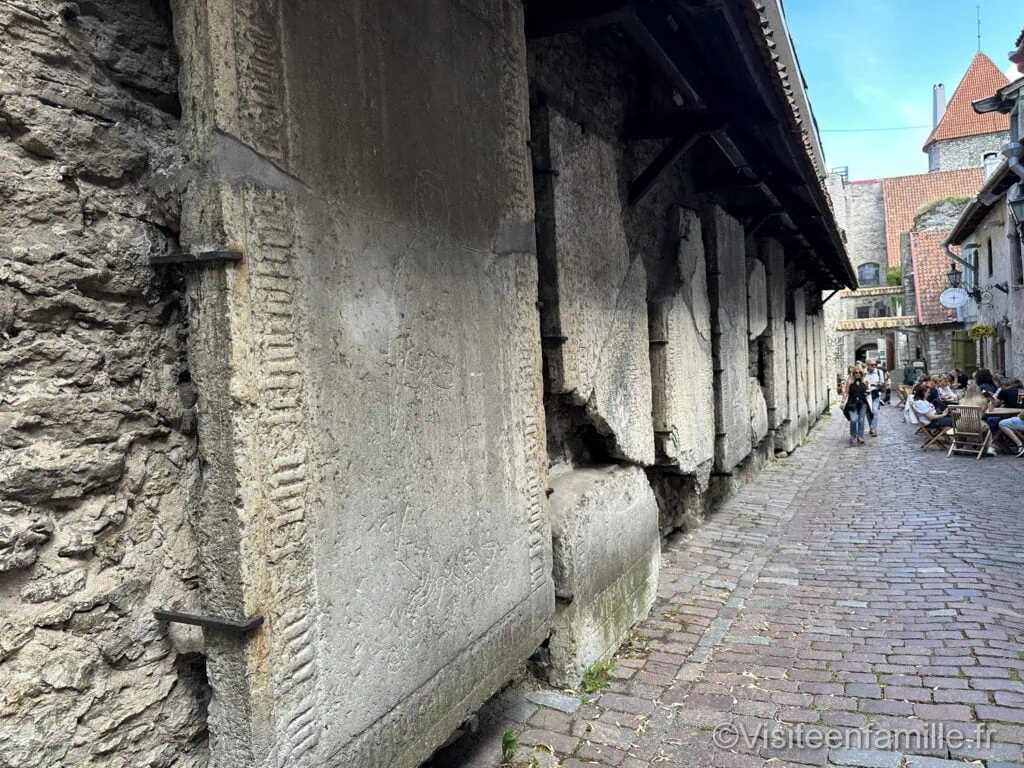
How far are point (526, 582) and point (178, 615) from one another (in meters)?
1.54

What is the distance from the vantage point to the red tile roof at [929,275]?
27359 mm

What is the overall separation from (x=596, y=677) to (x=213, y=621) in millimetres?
2381

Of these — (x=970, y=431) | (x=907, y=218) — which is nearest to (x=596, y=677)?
(x=970, y=431)

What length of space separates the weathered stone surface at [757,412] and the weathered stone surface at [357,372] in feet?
20.1

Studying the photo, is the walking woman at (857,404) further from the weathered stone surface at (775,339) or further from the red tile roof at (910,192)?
the red tile roof at (910,192)

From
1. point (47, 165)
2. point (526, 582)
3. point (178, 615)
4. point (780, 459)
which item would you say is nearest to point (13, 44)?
point (47, 165)

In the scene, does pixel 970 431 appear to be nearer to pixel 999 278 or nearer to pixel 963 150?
pixel 999 278

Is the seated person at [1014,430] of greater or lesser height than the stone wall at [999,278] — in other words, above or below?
below

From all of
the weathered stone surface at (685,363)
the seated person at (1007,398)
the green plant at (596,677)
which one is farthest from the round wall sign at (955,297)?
the green plant at (596,677)

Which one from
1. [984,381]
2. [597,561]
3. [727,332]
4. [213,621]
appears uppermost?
[727,332]

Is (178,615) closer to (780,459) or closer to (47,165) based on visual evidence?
(47,165)

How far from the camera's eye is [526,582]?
3.00 m

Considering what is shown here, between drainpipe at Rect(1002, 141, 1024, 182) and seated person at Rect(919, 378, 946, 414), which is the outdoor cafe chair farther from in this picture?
drainpipe at Rect(1002, 141, 1024, 182)

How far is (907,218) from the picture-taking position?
136 ft
